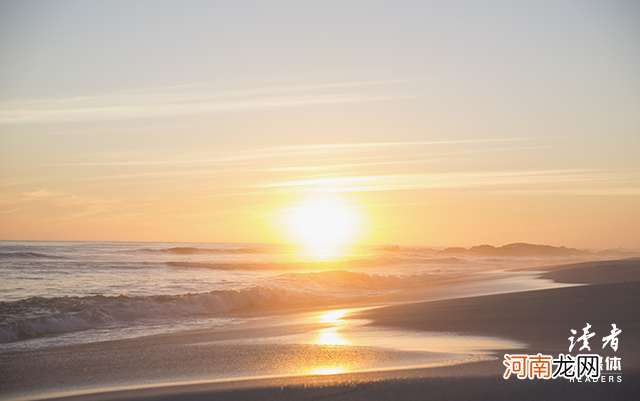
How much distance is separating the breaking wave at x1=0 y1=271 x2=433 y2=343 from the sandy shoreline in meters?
2.53

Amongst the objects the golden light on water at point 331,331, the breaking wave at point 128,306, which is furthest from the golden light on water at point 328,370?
the breaking wave at point 128,306

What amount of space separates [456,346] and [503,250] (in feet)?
278

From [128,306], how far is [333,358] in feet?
26.3

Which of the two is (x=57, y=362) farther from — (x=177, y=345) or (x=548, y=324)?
(x=548, y=324)

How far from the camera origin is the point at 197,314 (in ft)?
42.5

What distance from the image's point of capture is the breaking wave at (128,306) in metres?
10.1

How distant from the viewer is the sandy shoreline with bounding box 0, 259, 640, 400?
4.60 metres

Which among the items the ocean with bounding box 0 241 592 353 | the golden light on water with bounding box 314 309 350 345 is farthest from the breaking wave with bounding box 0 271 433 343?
the golden light on water with bounding box 314 309 350 345

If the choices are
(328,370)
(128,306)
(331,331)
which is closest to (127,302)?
(128,306)

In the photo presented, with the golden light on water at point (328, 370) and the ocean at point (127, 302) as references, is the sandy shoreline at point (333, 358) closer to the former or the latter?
the golden light on water at point (328, 370)

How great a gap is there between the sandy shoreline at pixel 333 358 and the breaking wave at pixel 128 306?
99.6 inches

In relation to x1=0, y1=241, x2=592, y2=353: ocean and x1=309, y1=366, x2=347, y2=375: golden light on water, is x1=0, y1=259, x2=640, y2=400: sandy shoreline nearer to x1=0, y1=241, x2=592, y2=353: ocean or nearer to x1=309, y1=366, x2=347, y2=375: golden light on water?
x1=309, y1=366, x2=347, y2=375: golden light on water

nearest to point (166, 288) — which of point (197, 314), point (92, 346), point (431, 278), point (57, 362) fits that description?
point (197, 314)

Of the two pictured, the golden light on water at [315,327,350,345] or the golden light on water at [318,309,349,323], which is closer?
the golden light on water at [315,327,350,345]
